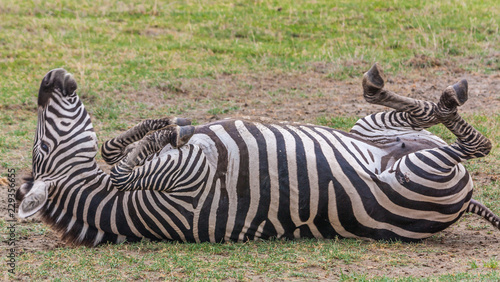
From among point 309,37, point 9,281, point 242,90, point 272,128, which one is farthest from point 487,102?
point 9,281

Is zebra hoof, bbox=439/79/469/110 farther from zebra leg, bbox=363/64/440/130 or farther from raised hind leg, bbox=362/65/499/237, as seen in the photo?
zebra leg, bbox=363/64/440/130

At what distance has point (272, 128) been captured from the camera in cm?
545

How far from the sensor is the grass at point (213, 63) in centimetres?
467

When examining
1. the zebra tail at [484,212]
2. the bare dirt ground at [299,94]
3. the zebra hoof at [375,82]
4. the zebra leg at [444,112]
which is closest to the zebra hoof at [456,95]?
the zebra leg at [444,112]

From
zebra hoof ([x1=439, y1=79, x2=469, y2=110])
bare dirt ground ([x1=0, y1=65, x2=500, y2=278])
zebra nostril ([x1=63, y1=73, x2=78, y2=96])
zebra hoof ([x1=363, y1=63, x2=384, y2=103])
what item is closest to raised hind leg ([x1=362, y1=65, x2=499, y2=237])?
zebra hoof ([x1=439, y1=79, x2=469, y2=110])

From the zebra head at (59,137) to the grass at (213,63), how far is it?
665 millimetres

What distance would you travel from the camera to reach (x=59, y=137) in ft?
17.3

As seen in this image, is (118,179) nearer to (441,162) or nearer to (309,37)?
(441,162)

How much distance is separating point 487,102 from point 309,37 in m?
4.69

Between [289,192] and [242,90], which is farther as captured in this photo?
[242,90]

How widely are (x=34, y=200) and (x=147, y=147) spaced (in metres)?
0.99

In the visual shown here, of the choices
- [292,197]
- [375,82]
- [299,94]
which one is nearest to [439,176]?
[375,82]

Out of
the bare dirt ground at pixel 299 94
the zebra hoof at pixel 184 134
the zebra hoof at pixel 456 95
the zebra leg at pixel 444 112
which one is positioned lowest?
the bare dirt ground at pixel 299 94

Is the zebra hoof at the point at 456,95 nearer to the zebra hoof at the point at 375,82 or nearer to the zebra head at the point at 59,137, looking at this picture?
the zebra hoof at the point at 375,82
